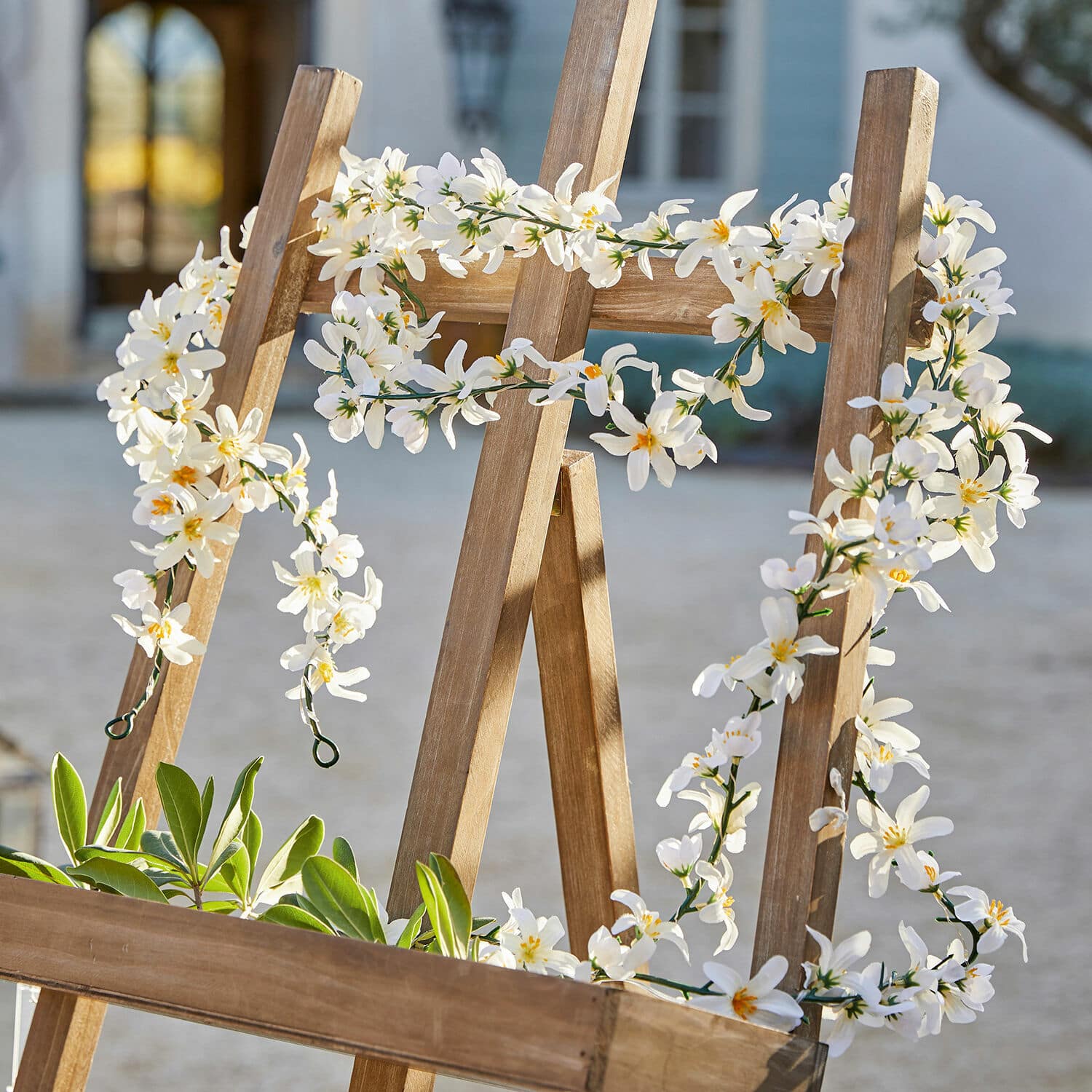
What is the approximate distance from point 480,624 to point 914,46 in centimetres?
863

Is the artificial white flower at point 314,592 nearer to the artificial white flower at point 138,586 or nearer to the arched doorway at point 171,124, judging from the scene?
the artificial white flower at point 138,586

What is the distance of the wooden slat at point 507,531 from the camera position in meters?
0.90

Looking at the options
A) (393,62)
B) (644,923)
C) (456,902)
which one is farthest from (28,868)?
(393,62)

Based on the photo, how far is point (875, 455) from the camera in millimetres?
837

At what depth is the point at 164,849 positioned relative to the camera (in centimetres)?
93

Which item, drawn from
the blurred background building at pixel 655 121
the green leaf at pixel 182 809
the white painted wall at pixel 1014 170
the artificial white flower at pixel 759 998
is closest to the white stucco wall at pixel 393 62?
the blurred background building at pixel 655 121

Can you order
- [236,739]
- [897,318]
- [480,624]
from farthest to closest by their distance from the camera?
[236,739] → [480,624] → [897,318]

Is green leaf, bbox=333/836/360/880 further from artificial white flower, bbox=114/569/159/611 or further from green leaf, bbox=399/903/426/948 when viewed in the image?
artificial white flower, bbox=114/569/159/611

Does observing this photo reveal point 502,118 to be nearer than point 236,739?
No

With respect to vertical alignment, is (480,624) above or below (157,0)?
below

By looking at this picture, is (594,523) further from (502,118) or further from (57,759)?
(502,118)

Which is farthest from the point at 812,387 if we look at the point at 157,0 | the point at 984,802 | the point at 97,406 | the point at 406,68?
the point at 157,0

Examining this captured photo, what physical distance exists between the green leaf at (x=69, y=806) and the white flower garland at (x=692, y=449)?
105mm

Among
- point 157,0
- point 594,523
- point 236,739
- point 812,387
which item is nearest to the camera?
point 594,523
